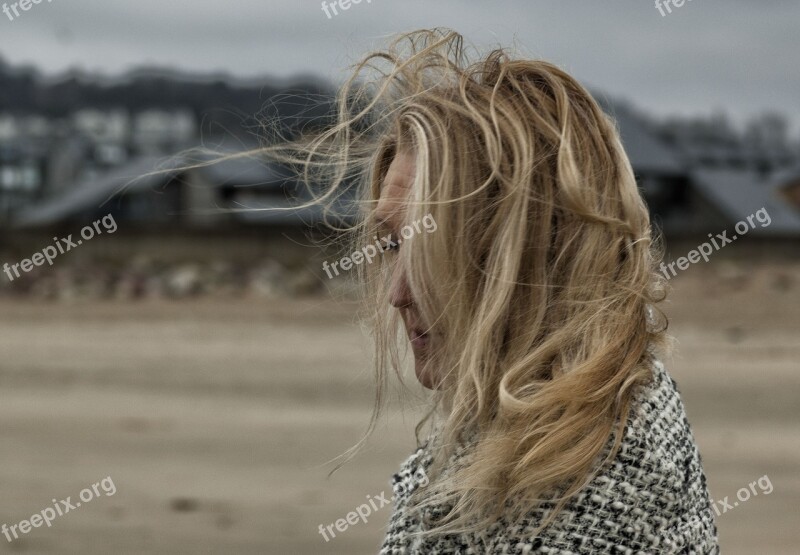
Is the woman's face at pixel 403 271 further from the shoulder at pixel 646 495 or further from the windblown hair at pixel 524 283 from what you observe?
the shoulder at pixel 646 495

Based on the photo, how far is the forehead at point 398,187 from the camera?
1738 millimetres

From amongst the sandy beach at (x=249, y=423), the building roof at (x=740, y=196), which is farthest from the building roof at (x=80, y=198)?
the sandy beach at (x=249, y=423)

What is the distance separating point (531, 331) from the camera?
5.18 feet

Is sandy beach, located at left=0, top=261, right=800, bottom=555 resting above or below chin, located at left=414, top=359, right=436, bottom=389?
below

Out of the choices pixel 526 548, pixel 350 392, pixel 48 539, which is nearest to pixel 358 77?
pixel 526 548

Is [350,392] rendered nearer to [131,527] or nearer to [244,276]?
[131,527]

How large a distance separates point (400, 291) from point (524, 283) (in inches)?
9.4

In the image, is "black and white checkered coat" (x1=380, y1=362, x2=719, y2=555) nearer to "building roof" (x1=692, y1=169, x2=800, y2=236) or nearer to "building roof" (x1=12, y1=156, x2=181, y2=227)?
"building roof" (x1=692, y1=169, x2=800, y2=236)

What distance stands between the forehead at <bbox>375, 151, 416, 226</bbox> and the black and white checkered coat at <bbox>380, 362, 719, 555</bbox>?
0.38 m

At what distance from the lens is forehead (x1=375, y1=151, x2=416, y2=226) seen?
1.74 meters

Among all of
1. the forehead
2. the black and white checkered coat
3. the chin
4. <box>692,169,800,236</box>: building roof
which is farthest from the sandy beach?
<box>692,169,800,236</box>: building roof

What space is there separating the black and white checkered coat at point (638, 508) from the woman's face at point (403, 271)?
0.21m

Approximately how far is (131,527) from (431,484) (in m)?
5.96

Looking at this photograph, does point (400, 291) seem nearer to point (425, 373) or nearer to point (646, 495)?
point (425, 373)
